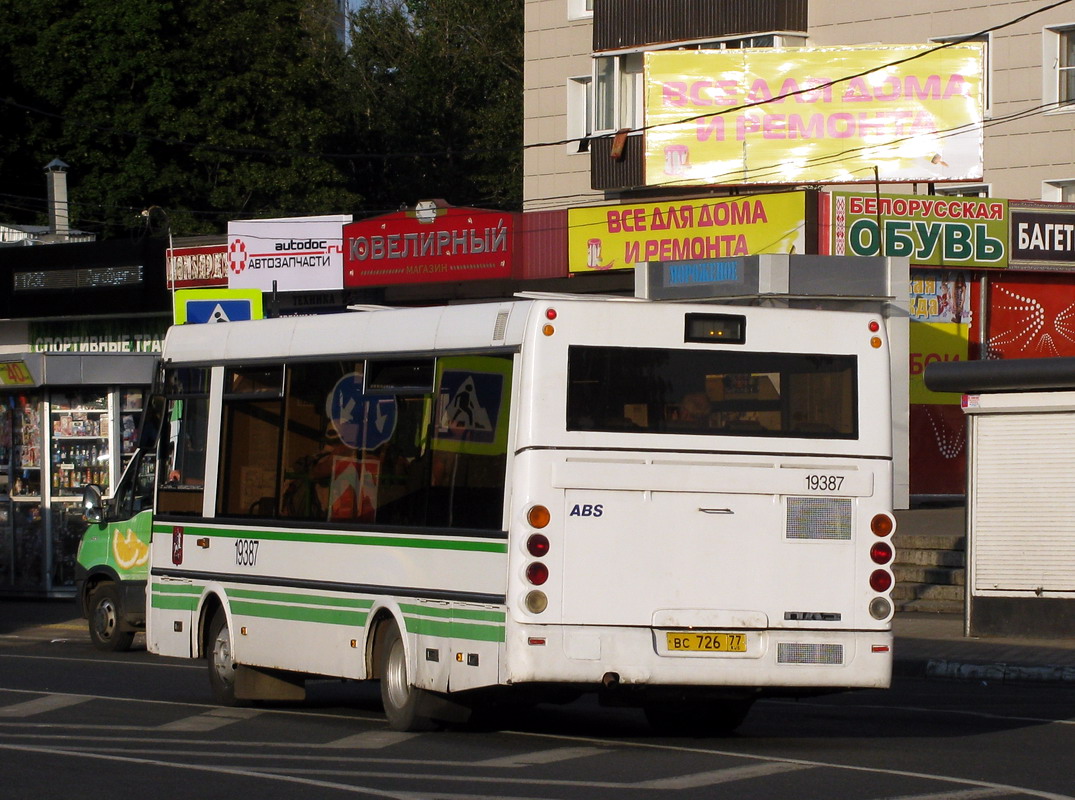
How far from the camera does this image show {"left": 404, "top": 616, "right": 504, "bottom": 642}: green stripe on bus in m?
10.7

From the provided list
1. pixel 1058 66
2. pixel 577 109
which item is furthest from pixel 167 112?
pixel 1058 66

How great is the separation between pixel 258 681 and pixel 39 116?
42.0m

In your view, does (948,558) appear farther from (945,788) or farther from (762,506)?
(945,788)

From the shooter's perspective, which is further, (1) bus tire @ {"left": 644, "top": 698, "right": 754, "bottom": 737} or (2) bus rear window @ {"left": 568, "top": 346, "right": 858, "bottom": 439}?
(1) bus tire @ {"left": 644, "top": 698, "right": 754, "bottom": 737}

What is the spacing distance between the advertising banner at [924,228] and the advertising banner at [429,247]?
5933mm

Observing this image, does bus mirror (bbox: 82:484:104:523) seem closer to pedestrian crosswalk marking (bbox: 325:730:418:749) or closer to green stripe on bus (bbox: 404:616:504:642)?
pedestrian crosswalk marking (bbox: 325:730:418:749)

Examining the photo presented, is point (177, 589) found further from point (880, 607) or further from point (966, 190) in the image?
point (966, 190)

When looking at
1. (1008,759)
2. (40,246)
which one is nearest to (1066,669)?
(1008,759)

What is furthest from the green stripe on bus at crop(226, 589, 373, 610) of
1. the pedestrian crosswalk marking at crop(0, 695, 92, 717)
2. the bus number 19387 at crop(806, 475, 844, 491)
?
the bus number 19387 at crop(806, 475, 844, 491)

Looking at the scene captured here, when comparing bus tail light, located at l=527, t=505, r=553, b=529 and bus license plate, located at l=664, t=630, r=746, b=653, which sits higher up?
bus tail light, located at l=527, t=505, r=553, b=529

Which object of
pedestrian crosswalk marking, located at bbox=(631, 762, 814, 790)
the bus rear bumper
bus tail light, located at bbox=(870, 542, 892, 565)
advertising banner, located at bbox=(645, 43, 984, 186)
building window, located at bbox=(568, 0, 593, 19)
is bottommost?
pedestrian crosswalk marking, located at bbox=(631, 762, 814, 790)

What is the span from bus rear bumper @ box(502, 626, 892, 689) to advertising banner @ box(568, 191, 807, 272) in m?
16.6

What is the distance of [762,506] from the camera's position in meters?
11.0

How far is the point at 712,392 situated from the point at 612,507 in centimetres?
96
